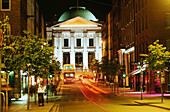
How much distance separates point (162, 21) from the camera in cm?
5047

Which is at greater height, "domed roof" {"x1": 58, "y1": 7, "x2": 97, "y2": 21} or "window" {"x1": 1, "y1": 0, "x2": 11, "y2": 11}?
"domed roof" {"x1": 58, "y1": 7, "x2": 97, "y2": 21}

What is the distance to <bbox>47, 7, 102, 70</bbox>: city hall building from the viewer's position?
143500 mm

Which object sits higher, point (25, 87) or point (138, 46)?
point (138, 46)

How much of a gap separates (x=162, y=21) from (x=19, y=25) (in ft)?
63.6

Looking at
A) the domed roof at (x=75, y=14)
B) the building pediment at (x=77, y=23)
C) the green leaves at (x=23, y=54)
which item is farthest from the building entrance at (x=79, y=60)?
the green leaves at (x=23, y=54)

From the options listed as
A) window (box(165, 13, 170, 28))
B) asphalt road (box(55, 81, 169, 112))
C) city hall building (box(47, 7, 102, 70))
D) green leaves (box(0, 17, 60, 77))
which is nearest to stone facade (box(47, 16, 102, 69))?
city hall building (box(47, 7, 102, 70))

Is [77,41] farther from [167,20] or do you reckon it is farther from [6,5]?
[6,5]

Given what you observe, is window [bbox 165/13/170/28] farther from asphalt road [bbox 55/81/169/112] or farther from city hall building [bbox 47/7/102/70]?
city hall building [bbox 47/7/102/70]

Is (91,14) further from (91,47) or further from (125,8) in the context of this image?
(125,8)

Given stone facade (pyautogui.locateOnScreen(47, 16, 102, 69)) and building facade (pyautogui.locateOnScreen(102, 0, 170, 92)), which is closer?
building facade (pyautogui.locateOnScreen(102, 0, 170, 92))

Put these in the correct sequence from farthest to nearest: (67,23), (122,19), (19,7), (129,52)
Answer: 1. (67,23)
2. (122,19)
3. (129,52)
4. (19,7)

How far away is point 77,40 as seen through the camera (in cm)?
14875

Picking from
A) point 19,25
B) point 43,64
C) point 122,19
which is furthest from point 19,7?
point 122,19

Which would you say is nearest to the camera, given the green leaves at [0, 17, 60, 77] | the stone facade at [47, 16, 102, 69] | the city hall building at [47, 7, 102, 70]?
the green leaves at [0, 17, 60, 77]
